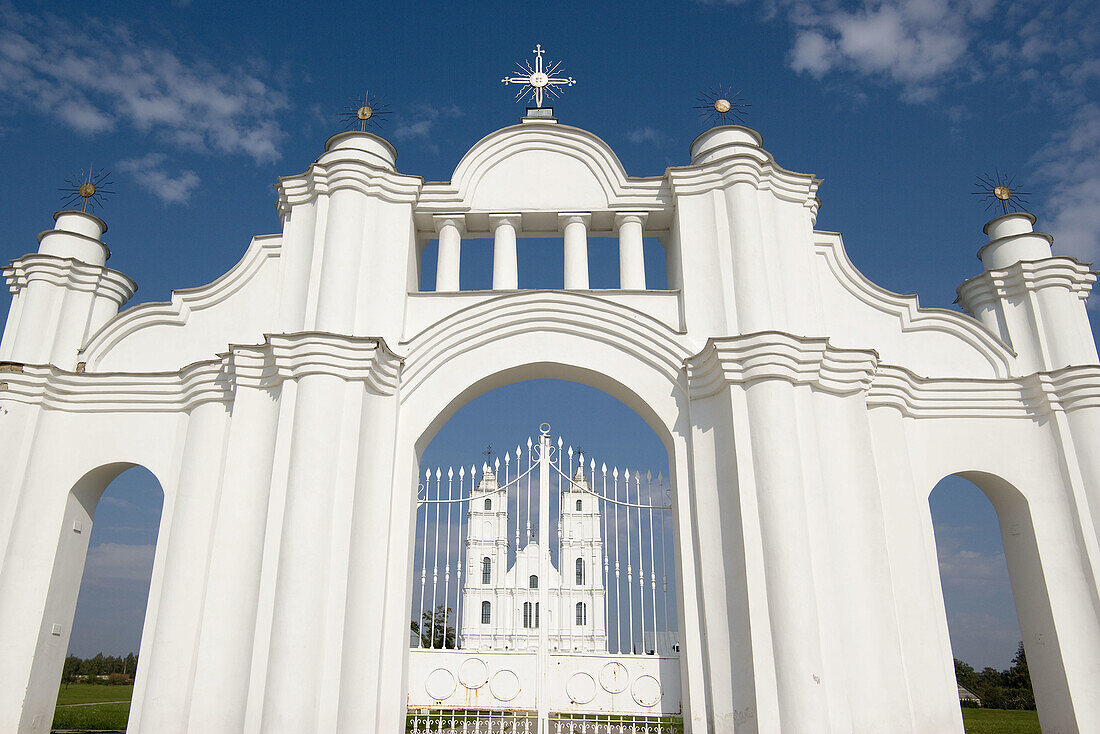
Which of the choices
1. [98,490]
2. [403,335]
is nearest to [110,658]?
[98,490]

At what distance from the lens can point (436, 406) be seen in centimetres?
966

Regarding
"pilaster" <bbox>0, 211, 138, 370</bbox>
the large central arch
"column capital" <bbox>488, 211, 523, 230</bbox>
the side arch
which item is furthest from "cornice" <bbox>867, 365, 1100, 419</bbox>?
"pilaster" <bbox>0, 211, 138, 370</bbox>

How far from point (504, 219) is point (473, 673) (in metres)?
5.60

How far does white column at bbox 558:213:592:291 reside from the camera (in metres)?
10.5

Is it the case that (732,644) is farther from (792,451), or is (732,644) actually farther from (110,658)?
(110,658)

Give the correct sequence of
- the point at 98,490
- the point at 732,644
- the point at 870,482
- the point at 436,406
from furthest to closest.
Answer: the point at 98,490, the point at 436,406, the point at 870,482, the point at 732,644

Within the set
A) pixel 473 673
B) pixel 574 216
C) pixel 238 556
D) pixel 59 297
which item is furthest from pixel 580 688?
pixel 59 297

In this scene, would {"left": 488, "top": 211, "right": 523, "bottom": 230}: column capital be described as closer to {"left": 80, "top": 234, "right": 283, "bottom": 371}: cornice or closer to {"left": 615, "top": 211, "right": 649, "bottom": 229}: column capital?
{"left": 615, "top": 211, "right": 649, "bottom": 229}: column capital

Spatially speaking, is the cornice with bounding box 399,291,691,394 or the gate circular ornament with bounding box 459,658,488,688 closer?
the gate circular ornament with bounding box 459,658,488,688

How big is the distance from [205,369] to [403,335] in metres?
2.37

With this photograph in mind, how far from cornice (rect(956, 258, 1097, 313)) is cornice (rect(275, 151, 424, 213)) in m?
7.66

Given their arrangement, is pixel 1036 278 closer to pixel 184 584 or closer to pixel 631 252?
pixel 631 252

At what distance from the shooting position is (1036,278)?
35.2 ft

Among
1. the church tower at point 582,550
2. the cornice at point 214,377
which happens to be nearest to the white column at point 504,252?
the cornice at point 214,377
